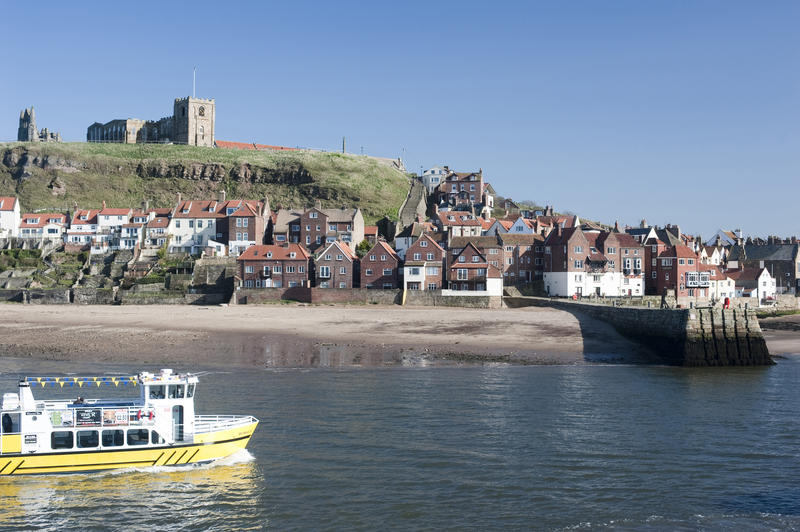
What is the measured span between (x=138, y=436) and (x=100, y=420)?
1.41 metres

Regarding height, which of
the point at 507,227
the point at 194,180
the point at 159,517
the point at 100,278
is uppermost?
the point at 194,180

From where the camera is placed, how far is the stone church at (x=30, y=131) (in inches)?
6634

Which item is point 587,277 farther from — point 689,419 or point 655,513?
point 655,513

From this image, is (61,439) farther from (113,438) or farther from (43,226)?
(43,226)

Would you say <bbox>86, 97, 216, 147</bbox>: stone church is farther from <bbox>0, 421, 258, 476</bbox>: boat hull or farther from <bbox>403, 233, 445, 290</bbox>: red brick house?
<bbox>0, 421, 258, 476</bbox>: boat hull

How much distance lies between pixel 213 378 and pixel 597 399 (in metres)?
20.3

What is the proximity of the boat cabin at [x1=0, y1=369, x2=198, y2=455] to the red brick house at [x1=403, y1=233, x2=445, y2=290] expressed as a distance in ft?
174

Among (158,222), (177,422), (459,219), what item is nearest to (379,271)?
(459,219)

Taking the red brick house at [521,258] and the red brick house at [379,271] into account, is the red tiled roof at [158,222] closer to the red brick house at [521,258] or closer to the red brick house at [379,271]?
the red brick house at [379,271]

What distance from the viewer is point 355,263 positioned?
81875 millimetres

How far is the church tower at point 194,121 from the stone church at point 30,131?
30.6 m

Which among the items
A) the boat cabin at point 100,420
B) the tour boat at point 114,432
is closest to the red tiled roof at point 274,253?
the tour boat at point 114,432

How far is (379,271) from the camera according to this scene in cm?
8050

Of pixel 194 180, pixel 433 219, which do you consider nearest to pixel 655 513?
pixel 433 219
